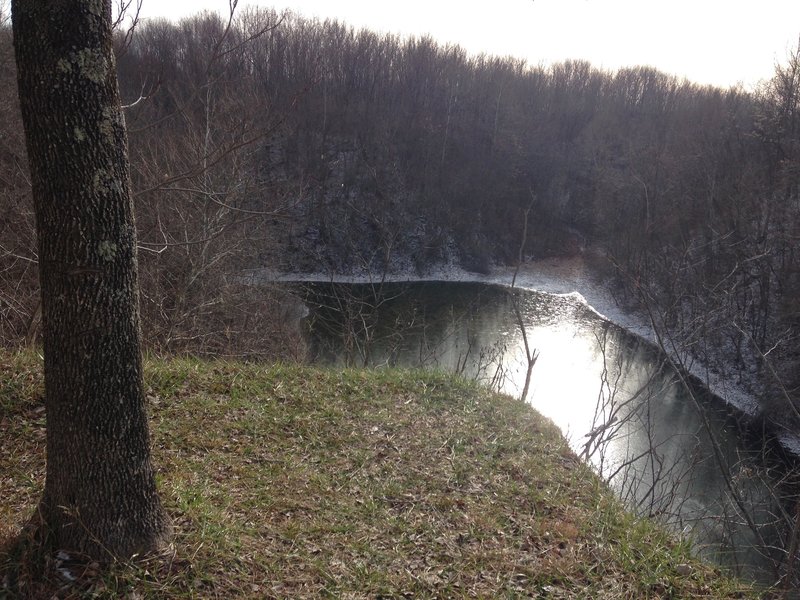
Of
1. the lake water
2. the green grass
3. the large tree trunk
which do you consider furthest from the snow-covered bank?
the large tree trunk

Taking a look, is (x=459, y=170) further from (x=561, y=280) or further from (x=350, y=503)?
(x=350, y=503)

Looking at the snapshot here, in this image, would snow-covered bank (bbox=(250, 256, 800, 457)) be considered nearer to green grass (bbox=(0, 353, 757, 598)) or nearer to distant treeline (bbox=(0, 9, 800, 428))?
distant treeline (bbox=(0, 9, 800, 428))

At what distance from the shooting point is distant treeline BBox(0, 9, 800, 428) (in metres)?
14.1

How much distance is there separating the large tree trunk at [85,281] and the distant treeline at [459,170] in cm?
773

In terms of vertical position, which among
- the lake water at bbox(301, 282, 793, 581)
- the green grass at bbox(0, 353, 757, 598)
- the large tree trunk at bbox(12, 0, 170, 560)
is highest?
the large tree trunk at bbox(12, 0, 170, 560)

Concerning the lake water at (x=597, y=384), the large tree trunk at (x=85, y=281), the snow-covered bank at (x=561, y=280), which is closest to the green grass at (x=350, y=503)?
the large tree trunk at (x=85, y=281)

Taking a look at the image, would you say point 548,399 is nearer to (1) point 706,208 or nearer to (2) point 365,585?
(2) point 365,585

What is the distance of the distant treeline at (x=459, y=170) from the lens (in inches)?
556

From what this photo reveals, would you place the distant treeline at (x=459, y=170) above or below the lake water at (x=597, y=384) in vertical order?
above

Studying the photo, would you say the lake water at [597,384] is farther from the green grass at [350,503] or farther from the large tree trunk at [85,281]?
the large tree trunk at [85,281]

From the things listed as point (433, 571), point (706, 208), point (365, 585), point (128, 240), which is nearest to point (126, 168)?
point (128, 240)

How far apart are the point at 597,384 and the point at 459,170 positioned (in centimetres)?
2930

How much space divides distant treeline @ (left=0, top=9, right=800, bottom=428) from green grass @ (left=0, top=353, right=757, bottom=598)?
5.63 metres

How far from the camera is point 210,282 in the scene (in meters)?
13.4
